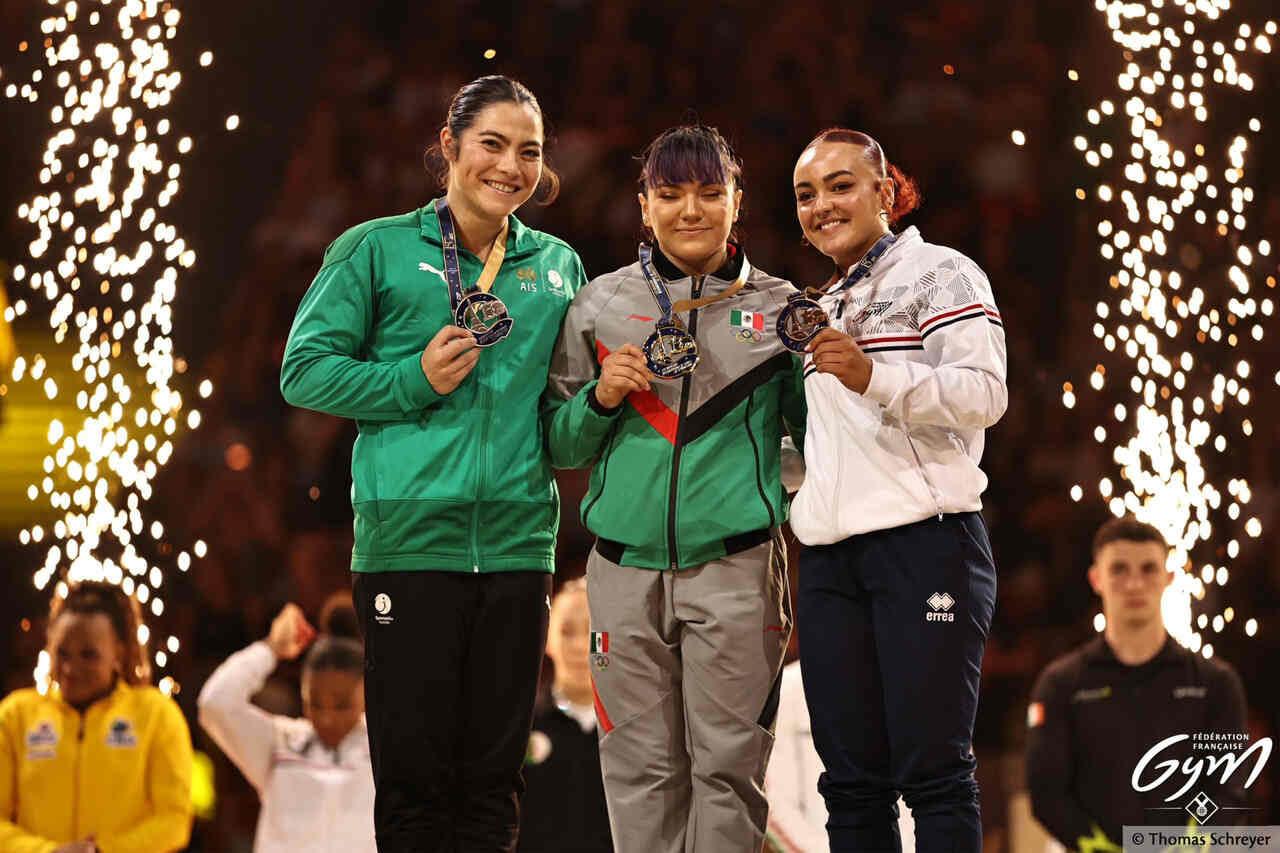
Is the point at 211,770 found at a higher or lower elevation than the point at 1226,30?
lower

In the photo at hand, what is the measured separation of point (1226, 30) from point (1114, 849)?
2580 mm

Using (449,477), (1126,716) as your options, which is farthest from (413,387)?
(1126,716)

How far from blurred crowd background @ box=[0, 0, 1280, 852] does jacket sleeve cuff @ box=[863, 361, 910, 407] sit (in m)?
2.42

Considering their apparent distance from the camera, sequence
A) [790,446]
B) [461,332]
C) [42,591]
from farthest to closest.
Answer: [42,591], [790,446], [461,332]

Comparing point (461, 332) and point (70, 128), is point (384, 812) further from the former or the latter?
point (70, 128)

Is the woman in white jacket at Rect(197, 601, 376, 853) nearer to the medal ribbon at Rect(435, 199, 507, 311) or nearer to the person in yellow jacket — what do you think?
the person in yellow jacket

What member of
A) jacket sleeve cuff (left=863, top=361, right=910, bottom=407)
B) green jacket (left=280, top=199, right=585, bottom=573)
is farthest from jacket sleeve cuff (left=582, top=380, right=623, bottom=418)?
jacket sleeve cuff (left=863, top=361, right=910, bottom=407)

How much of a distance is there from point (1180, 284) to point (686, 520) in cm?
312

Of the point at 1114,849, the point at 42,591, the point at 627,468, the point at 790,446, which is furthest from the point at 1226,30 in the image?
the point at 42,591

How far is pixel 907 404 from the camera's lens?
1555mm

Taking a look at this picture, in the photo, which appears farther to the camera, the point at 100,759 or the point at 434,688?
the point at 100,759

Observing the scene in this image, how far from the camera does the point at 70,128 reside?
12.7ft

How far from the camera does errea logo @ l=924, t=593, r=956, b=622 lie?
1.58 meters

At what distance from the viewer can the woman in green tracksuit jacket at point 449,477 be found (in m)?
1.64
